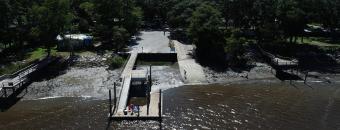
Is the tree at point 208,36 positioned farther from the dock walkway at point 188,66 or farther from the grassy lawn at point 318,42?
the grassy lawn at point 318,42

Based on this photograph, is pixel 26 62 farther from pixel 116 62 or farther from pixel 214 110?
pixel 214 110

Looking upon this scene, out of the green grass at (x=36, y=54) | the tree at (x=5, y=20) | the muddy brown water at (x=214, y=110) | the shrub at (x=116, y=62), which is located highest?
the tree at (x=5, y=20)

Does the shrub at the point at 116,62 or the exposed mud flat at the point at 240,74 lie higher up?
the shrub at the point at 116,62

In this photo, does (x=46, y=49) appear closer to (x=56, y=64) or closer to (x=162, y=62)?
(x=56, y=64)

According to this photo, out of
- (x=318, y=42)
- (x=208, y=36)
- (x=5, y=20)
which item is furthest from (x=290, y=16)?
(x=5, y=20)

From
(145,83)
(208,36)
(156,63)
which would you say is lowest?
(145,83)

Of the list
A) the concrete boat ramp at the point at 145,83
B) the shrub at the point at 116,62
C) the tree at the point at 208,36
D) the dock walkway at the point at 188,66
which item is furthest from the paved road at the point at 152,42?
the shrub at the point at 116,62
